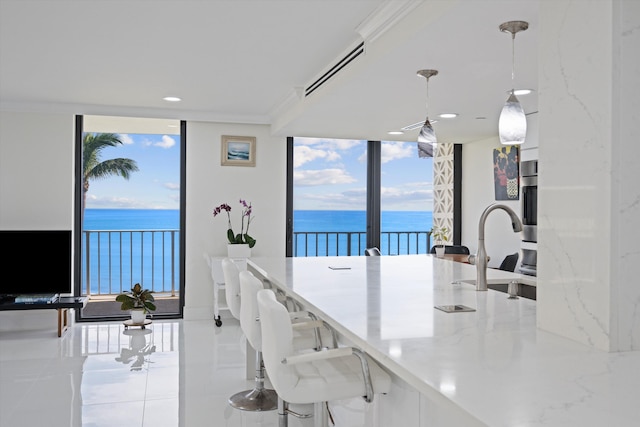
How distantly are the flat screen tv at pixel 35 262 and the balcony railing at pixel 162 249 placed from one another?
6.24 ft

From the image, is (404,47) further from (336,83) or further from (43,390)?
(43,390)

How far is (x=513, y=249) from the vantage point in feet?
19.9

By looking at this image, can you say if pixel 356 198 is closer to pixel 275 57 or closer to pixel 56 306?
pixel 275 57

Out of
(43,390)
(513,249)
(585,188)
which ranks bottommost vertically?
(43,390)

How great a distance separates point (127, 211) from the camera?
1065 centimetres

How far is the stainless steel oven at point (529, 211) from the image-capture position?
5.28m

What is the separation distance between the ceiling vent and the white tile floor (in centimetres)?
222

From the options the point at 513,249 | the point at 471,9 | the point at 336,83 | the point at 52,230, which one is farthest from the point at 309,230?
the point at 471,9

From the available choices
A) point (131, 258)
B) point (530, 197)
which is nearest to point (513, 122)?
point (530, 197)

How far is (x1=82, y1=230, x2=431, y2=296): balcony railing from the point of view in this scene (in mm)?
7691

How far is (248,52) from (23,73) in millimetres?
2097

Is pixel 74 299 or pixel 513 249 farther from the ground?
pixel 513 249

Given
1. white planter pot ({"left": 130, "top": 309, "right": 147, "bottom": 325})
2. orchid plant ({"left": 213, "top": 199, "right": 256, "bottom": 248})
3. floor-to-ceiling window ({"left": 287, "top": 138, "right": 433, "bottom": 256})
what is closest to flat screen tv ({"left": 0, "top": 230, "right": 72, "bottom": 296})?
white planter pot ({"left": 130, "top": 309, "right": 147, "bottom": 325})

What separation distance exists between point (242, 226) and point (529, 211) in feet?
10.6
